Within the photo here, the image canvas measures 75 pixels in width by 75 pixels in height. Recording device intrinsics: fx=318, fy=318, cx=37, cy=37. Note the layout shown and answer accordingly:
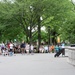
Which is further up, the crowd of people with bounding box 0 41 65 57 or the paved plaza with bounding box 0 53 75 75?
the crowd of people with bounding box 0 41 65 57

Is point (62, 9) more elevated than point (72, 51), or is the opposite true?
point (62, 9)

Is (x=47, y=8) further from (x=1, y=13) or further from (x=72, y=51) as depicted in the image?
(x=72, y=51)

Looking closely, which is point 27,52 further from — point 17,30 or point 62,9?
point 17,30

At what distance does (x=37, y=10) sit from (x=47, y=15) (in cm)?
244

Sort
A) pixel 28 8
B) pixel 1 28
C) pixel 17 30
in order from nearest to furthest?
pixel 28 8 → pixel 1 28 → pixel 17 30

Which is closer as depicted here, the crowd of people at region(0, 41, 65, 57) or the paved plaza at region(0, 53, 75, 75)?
the paved plaza at region(0, 53, 75, 75)

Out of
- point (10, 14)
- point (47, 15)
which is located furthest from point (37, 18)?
point (10, 14)

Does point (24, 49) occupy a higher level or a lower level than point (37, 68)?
higher

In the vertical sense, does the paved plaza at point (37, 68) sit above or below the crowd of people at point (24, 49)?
below

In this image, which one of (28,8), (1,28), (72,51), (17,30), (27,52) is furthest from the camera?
(17,30)

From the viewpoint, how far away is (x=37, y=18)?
5138cm

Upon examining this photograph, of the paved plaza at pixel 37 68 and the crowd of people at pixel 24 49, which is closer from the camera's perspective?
the paved plaza at pixel 37 68

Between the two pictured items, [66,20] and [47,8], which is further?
[66,20]

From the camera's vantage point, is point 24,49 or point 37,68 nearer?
point 37,68
